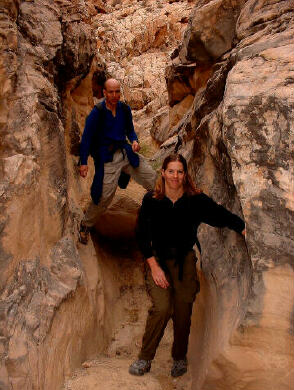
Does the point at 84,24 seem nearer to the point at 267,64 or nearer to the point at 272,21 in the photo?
the point at 272,21

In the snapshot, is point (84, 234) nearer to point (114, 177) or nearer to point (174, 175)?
point (114, 177)

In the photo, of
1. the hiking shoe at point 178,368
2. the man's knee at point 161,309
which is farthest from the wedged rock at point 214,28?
the hiking shoe at point 178,368

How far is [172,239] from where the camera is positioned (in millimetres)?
3711

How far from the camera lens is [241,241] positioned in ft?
11.7

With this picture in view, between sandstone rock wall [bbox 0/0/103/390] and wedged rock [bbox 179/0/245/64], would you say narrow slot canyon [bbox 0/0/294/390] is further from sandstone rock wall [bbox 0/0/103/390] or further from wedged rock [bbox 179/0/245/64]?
wedged rock [bbox 179/0/245/64]

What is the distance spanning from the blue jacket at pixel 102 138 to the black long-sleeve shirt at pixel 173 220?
1.64m

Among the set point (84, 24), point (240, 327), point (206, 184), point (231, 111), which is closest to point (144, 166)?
point (206, 184)

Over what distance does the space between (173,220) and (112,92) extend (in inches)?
85.0

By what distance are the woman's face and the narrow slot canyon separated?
1.60 feet

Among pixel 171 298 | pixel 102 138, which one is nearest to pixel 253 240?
pixel 171 298

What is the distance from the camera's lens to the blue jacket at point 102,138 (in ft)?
16.4

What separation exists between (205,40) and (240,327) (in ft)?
22.6

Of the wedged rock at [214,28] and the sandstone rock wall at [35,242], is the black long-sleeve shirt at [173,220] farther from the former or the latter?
the wedged rock at [214,28]

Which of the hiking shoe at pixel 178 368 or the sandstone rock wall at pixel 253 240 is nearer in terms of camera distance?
the sandstone rock wall at pixel 253 240
